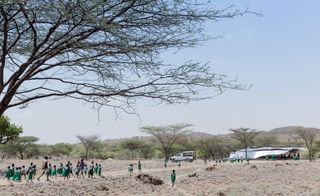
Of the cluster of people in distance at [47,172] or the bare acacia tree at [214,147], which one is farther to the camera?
the bare acacia tree at [214,147]

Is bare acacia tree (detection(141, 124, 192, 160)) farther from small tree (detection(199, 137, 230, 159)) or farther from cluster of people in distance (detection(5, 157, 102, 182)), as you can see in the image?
cluster of people in distance (detection(5, 157, 102, 182))

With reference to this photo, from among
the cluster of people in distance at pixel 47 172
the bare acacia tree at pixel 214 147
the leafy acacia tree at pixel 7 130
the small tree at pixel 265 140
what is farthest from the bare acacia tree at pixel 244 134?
the cluster of people in distance at pixel 47 172

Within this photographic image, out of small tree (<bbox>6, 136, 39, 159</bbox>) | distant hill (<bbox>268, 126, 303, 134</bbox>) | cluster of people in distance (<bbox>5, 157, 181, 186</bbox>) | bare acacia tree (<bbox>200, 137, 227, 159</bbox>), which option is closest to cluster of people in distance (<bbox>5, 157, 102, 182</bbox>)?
cluster of people in distance (<bbox>5, 157, 181, 186</bbox>)

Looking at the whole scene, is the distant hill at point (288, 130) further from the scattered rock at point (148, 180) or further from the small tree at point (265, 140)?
the scattered rock at point (148, 180)

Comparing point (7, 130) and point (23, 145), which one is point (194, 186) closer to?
point (7, 130)

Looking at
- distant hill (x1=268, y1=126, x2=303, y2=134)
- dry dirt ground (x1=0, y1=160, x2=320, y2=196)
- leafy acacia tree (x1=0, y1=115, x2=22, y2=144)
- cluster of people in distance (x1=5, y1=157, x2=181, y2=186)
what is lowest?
dry dirt ground (x1=0, y1=160, x2=320, y2=196)

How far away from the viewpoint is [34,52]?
24.2ft

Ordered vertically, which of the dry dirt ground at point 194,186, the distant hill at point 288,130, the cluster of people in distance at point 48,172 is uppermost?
the distant hill at point 288,130

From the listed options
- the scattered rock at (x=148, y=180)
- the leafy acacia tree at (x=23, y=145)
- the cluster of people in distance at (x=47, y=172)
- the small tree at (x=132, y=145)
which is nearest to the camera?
the cluster of people in distance at (x=47, y=172)

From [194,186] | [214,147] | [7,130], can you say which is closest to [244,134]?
[214,147]

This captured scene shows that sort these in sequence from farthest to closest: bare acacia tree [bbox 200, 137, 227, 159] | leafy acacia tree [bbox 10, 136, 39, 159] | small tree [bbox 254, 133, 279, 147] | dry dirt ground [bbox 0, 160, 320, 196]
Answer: small tree [bbox 254, 133, 279, 147], bare acacia tree [bbox 200, 137, 227, 159], leafy acacia tree [bbox 10, 136, 39, 159], dry dirt ground [bbox 0, 160, 320, 196]

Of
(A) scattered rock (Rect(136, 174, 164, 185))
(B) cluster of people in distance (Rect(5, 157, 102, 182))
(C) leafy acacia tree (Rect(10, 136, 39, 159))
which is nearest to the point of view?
(B) cluster of people in distance (Rect(5, 157, 102, 182))

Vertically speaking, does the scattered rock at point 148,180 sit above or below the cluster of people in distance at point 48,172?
below

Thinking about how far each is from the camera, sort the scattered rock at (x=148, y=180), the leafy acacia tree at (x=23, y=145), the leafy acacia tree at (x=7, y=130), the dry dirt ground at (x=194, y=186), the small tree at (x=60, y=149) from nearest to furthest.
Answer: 1. the dry dirt ground at (x=194, y=186)
2. the scattered rock at (x=148, y=180)
3. the leafy acacia tree at (x=7, y=130)
4. the leafy acacia tree at (x=23, y=145)
5. the small tree at (x=60, y=149)
